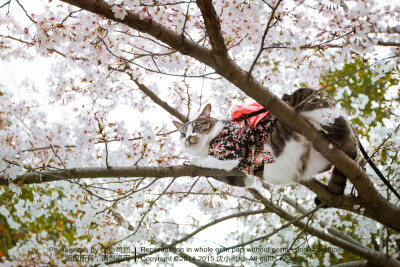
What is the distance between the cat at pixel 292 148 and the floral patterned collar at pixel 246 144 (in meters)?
0.02

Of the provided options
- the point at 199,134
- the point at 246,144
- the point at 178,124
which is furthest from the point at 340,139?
the point at 178,124

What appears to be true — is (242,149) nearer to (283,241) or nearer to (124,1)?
(124,1)

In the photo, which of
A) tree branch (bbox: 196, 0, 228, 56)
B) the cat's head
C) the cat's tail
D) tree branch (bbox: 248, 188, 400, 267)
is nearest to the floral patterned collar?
the cat's head

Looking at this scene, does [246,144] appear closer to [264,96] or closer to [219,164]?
[219,164]

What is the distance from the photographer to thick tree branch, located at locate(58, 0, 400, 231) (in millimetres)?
1753

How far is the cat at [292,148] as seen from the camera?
2.63 meters

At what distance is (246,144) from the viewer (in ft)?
9.28

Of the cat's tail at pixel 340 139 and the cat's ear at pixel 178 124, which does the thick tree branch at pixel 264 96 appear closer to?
the cat's tail at pixel 340 139

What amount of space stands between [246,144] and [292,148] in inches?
17.3

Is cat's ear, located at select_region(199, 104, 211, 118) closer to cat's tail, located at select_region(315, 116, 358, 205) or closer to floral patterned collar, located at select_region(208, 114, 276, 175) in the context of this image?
floral patterned collar, located at select_region(208, 114, 276, 175)

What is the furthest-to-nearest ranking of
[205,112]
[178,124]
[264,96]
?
[178,124] < [205,112] < [264,96]

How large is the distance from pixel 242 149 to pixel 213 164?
1.01 ft

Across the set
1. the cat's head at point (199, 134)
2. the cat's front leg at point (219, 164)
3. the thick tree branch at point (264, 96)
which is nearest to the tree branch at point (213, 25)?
the thick tree branch at point (264, 96)

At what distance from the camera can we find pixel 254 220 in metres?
5.49
